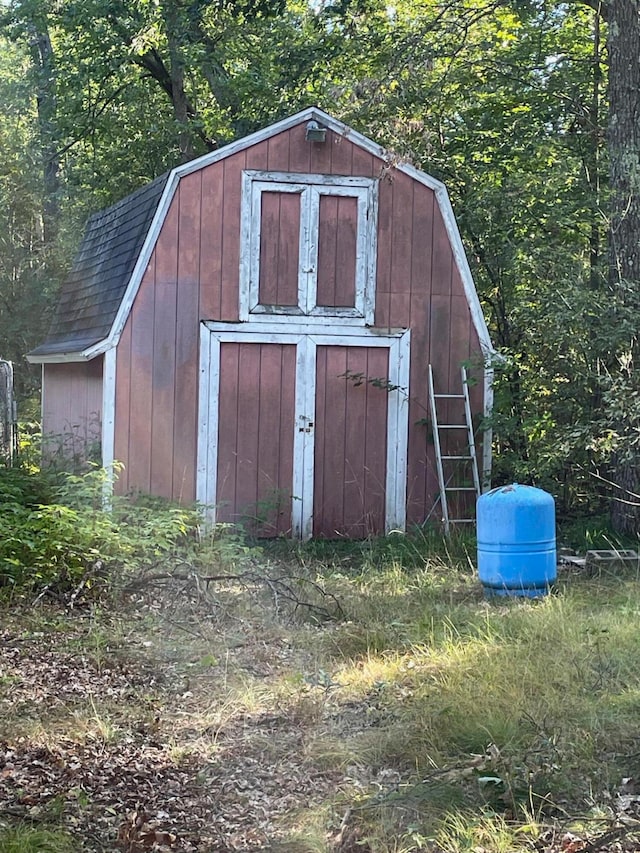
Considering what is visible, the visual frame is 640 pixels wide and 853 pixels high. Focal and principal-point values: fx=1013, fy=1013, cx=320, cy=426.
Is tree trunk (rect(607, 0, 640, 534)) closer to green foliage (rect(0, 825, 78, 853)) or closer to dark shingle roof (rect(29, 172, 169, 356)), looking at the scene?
dark shingle roof (rect(29, 172, 169, 356))

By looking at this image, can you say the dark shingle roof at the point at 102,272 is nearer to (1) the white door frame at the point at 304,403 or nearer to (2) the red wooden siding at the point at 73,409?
(2) the red wooden siding at the point at 73,409

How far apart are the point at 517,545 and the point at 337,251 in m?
4.33

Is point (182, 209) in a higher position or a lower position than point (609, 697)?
higher

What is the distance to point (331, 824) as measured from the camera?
13.2 ft

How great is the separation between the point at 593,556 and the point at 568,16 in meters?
9.43

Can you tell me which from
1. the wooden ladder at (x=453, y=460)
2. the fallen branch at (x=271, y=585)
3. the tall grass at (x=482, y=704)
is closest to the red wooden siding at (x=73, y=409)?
the fallen branch at (x=271, y=585)

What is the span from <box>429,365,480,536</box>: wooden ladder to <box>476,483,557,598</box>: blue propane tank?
105 inches

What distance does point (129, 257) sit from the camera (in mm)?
11055

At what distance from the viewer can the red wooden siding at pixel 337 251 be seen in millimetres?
11023

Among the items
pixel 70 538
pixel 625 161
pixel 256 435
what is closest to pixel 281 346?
pixel 256 435

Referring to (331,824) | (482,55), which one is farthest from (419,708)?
(482,55)

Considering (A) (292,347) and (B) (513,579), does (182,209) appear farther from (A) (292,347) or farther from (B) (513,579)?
(B) (513,579)

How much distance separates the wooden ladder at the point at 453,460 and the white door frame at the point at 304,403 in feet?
1.12

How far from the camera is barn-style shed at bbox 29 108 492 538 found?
1065cm
